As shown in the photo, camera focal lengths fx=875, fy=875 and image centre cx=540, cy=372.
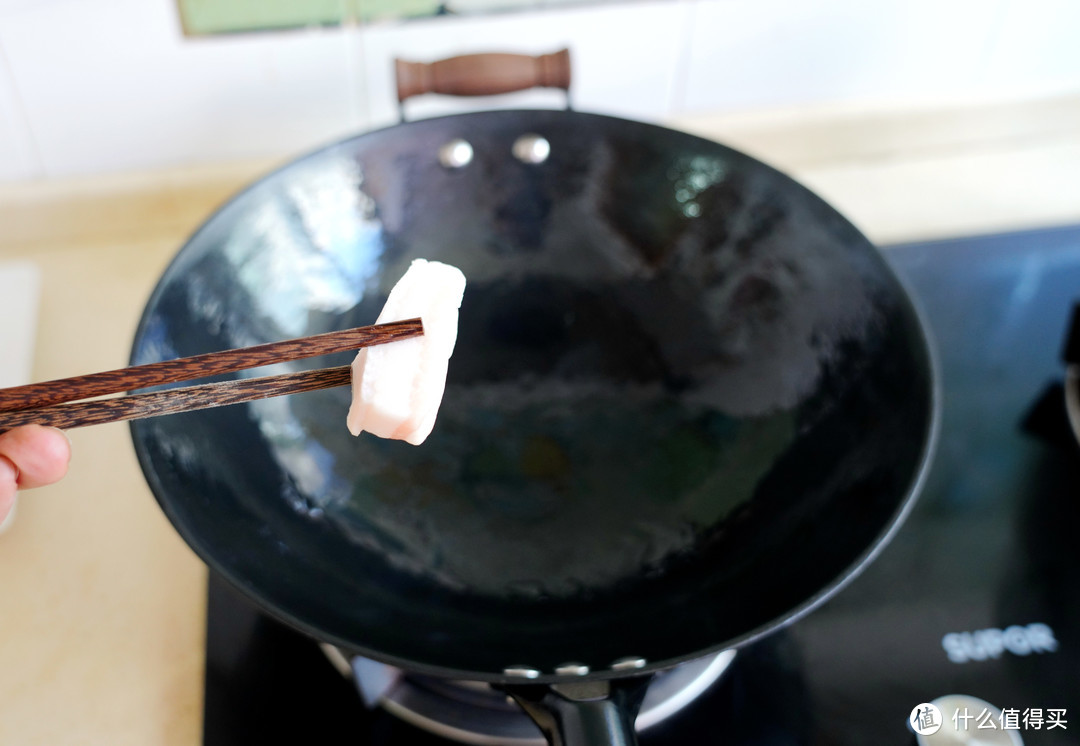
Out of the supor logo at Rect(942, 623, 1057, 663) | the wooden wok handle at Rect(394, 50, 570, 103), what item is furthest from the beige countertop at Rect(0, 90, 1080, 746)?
the supor logo at Rect(942, 623, 1057, 663)

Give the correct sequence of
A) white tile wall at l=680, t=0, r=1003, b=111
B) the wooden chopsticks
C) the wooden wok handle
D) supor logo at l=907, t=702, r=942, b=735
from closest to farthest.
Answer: the wooden chopsticks < supor logo at l=907, t=702, r=942, b=735 < the wooden wok handle < white tile wall at l=680, t=0, r=1003, b=111

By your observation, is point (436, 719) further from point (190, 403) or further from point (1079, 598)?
point (1079, 598)

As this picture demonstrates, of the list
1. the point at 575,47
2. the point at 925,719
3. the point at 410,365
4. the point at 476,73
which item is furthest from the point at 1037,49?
the point at 410,365

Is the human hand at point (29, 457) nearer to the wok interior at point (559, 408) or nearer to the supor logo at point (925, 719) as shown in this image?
the wok interior at point (559, 408)

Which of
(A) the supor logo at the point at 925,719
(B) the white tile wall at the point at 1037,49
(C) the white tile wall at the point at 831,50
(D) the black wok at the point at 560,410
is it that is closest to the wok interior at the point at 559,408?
(D) the black wok at the point at 560,410

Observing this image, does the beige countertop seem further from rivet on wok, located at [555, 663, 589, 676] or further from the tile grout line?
rivet on wok, located at [555, 663, 589, 676]

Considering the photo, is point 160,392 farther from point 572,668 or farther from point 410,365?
point 572,668
